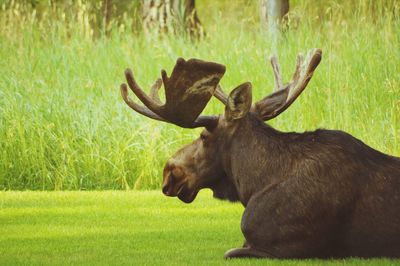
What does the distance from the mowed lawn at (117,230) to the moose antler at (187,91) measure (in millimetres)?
956

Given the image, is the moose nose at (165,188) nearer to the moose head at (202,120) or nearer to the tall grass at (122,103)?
the moose head at (202,120)

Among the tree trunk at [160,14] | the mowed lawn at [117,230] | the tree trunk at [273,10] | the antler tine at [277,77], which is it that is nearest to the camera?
the mowed lawn at [117,230]

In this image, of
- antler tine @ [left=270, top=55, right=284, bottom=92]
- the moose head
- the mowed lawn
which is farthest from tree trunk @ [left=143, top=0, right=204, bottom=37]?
the moose head

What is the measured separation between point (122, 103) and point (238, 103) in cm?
655

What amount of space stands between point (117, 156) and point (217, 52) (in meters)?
3.31

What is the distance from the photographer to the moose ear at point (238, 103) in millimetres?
6892

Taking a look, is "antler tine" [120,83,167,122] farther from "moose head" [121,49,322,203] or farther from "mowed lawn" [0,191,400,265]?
"mowed lawn" [0,191,400,265]

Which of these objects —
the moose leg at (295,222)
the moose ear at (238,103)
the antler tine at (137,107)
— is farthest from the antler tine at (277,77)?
the moose leg at (295,222)

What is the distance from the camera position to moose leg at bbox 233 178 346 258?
265 inches

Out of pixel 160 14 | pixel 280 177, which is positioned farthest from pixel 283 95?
pixel 160 14

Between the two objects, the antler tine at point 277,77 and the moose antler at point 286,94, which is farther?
the antler tine at point 277,77

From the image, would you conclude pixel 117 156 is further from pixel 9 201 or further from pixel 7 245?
pixel 7 245

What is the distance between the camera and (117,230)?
889 cm

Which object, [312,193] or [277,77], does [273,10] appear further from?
[312,193]
